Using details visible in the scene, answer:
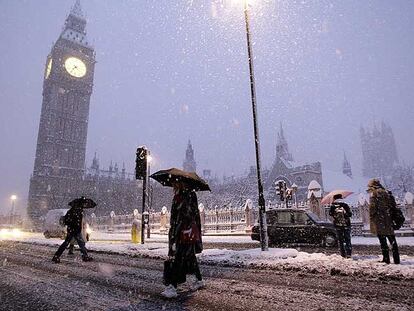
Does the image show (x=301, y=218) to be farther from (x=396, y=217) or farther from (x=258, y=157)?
(x=396, y=217)

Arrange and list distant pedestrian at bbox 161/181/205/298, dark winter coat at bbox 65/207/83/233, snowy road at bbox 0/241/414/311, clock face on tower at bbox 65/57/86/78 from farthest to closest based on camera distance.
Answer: clock face on tower at bbox 65/57/86/78 < dark winter coat at bbox 65/207/83/233 < distant pedestrian at bbox 161/181/205/298 < snowy road at bbox 0/241/414/311

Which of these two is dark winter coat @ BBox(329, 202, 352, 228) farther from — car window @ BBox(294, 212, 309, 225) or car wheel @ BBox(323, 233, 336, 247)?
car window @ BBox(294, 212, 309, 225)

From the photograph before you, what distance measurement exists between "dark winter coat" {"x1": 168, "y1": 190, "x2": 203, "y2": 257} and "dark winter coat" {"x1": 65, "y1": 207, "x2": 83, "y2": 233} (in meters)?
5.82

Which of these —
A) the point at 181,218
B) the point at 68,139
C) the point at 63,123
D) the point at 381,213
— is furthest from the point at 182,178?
the point at 63,123

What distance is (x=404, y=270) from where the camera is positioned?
222 inches

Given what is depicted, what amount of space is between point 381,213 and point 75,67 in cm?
10196

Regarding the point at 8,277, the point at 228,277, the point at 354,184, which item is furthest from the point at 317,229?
the point at 354,184

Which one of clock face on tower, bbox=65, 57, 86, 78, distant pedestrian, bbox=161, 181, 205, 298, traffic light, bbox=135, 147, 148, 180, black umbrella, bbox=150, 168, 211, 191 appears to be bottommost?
distant pedestrian, bbox=161, 181, 205, 298

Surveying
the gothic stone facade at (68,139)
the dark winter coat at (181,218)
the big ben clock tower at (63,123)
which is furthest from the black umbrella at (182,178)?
the big ben clock tower at (63,123)

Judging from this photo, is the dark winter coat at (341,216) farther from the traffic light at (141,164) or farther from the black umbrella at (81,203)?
the traffic light at (141,164)

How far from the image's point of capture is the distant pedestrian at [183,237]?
4602 mm

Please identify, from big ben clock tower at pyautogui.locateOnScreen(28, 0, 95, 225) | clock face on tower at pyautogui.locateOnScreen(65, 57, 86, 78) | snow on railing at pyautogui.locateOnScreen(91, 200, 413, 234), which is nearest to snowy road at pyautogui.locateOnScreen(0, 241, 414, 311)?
snow on railing at pyautogui.locateOnScreen(91, 200, 413, 234)

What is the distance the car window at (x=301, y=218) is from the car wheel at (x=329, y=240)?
1.03 metres

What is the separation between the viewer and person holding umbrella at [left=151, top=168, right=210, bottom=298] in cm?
463
